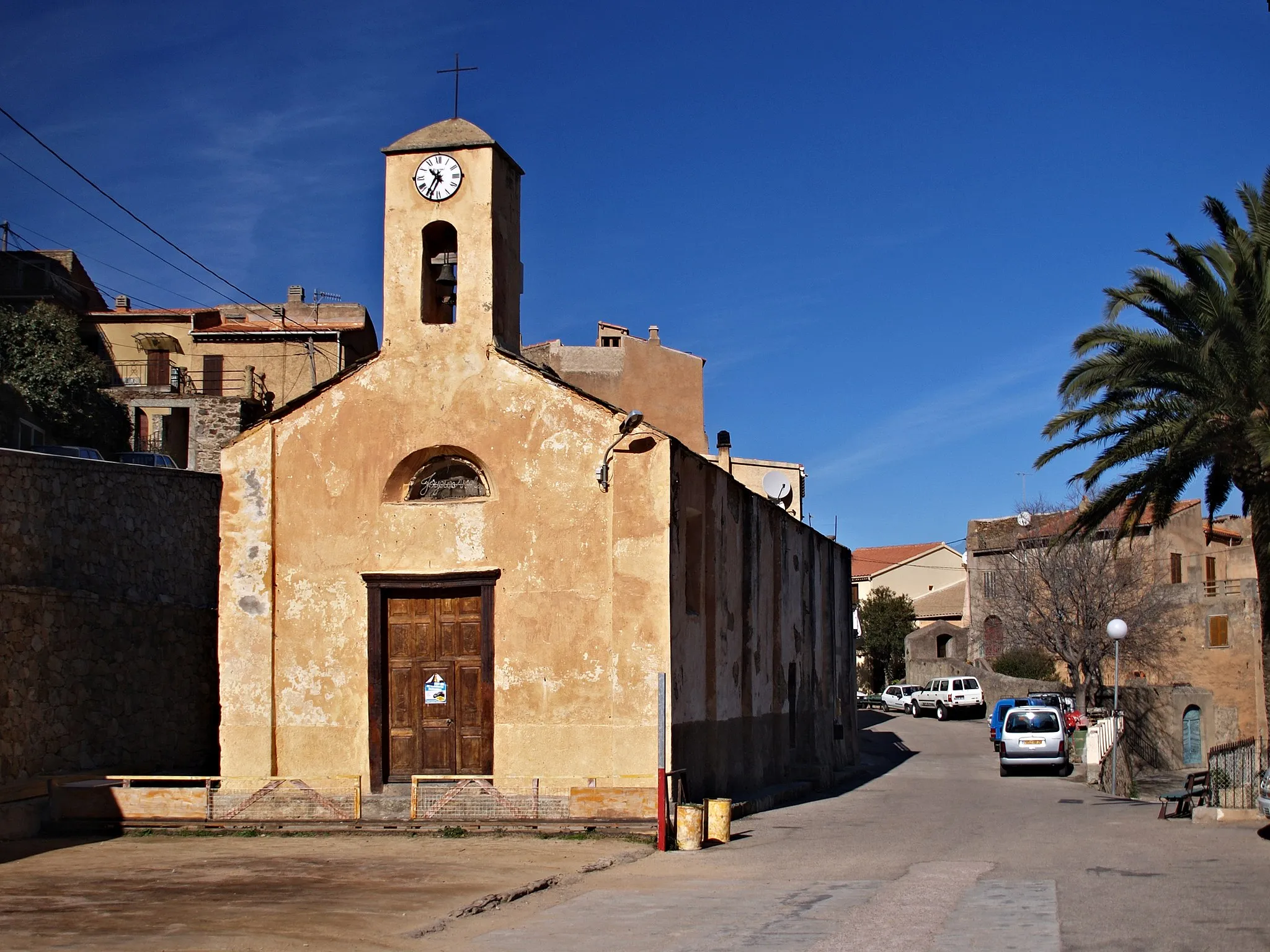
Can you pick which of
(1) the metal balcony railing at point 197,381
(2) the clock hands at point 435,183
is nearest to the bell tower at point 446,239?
(2) the clock hands at point 435,183

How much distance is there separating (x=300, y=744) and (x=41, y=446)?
71.8 ft

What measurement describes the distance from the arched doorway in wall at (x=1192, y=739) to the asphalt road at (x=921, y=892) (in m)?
22.6

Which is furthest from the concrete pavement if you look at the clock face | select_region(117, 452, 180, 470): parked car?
select_region(117, 452, 180, 470): parked car

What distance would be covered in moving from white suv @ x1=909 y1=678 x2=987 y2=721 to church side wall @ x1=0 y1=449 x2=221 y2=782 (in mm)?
37911

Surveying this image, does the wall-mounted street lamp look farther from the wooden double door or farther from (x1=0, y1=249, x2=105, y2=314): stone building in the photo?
(x1=0, y1=249, x2=105, y2=314): stone building

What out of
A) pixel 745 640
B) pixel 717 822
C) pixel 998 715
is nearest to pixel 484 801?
pixel 717 822

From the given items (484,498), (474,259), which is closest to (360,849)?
(484,498)

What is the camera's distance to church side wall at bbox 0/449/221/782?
20266 millimetres

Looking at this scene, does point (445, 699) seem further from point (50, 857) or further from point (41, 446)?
point (41, 446)

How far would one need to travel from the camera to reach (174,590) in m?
24.7

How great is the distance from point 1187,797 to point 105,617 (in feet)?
58.6

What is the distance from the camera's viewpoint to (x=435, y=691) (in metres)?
19.1

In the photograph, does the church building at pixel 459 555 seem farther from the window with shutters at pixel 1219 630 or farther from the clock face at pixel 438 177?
the window with shutters at pixel 1219 630

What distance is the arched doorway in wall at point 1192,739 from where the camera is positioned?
41.2 meters
